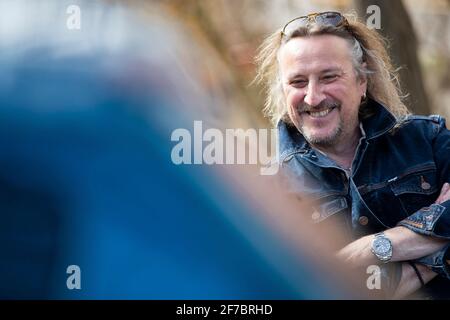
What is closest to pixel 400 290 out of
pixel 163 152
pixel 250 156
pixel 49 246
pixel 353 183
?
pixel 353 183

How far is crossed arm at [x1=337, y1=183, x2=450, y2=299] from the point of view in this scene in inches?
102

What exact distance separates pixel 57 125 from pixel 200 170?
0.54m

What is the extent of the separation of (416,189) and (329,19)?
647mm

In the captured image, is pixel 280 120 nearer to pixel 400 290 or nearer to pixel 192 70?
pixel 192 70

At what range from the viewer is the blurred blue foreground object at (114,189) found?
110 inches

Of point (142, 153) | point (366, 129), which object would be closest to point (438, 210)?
point (366, 129)

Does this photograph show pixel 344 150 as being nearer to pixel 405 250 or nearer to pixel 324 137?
pixel 324 137

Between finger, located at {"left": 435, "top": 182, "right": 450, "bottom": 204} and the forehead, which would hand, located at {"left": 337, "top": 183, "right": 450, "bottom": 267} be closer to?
finger, located at {"left": 435, "top": 182, "right": 450, "bottom": 204}

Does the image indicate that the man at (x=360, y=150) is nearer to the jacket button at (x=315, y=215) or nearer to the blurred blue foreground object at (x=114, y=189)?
the jacket button at (x=315, y=215)

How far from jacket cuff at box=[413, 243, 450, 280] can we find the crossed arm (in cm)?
1

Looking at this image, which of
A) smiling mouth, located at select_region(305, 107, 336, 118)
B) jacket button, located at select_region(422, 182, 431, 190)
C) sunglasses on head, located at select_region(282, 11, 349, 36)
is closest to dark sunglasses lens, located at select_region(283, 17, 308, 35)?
sunglasses on head, located at select_region(282, 11, 349, 36)

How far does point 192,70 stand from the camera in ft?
9.20

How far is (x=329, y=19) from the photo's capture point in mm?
2688
